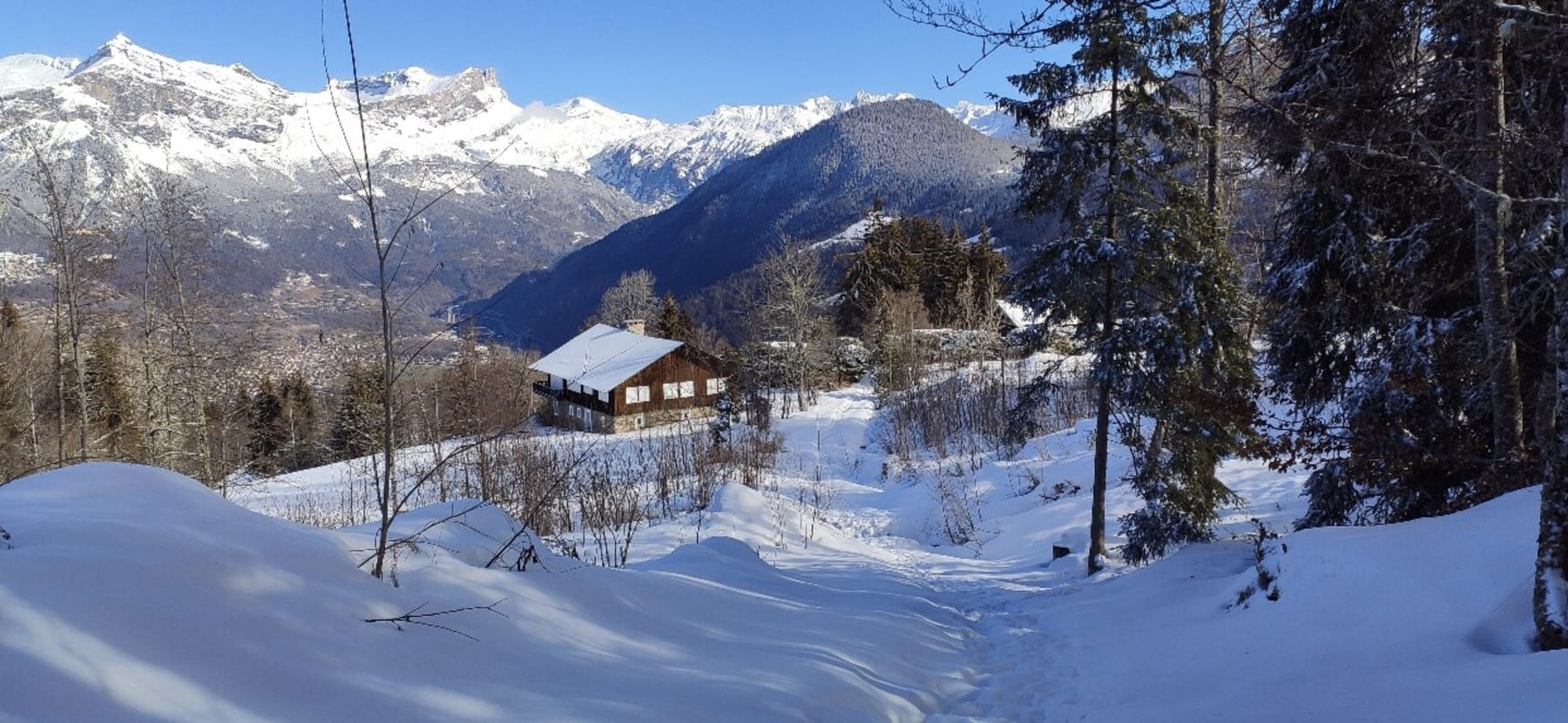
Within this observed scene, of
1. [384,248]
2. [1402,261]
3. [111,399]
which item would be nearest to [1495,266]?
[1402,261]

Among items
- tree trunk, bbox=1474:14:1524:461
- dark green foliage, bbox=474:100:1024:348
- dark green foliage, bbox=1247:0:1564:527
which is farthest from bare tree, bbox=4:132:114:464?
dark green foliage, bbox=474:100:1024:348

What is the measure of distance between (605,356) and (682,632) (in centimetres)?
3607

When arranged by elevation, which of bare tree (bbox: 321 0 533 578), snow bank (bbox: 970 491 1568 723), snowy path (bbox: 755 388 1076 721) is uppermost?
bare tree (bbox: 321 0 533 578)

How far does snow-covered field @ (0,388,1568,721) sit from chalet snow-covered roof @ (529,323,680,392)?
101ft

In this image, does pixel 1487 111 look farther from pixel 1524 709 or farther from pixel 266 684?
pixel 266 684

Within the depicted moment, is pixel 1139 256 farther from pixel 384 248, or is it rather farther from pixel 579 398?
pixel 579 398

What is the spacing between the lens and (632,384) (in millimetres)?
38750

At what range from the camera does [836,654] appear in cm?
475

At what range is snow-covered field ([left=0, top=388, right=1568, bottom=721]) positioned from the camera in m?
2.46

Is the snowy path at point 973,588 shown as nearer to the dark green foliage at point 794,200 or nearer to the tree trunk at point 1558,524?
the tree trunk at point 1558,524

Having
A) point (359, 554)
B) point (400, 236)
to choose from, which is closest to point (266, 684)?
point (359, 554)

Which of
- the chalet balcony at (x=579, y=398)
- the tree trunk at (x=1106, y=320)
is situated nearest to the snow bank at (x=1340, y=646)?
the tree trunk at (x=1106, y=320)

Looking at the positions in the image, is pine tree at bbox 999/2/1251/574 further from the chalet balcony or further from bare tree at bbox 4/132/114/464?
the chalet balcony

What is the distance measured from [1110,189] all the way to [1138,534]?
3922 mm
